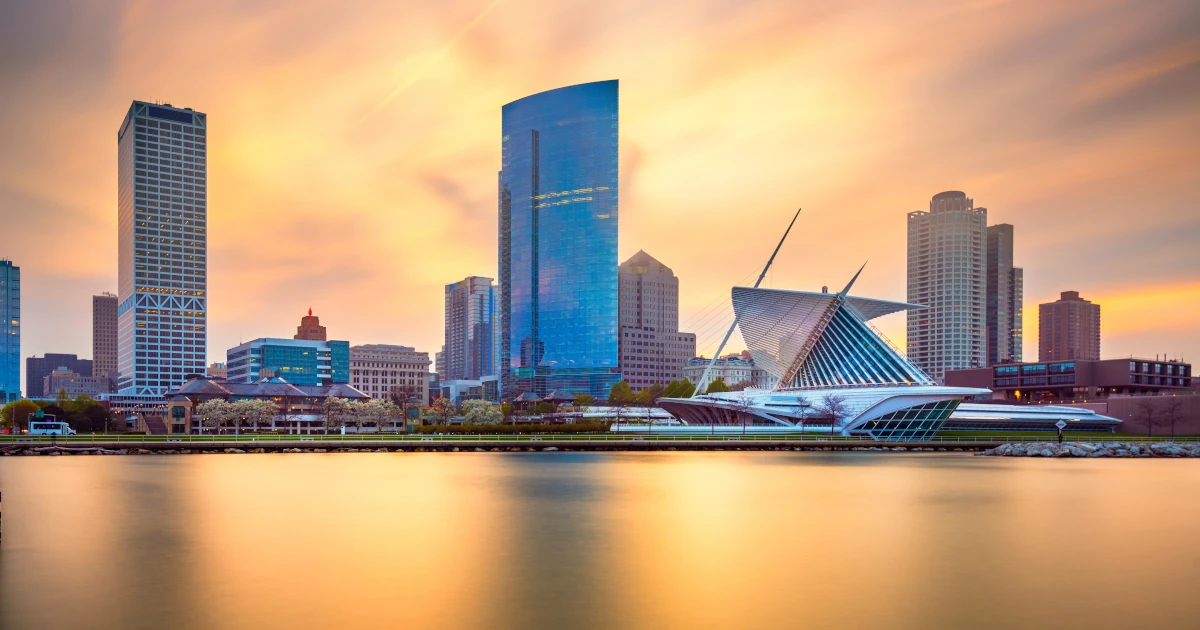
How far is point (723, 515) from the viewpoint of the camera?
115ft

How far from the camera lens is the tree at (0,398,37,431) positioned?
130 m

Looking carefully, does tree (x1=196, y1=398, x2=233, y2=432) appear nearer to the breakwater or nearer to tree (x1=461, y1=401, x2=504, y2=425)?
tree (x1=461, y1=401, x2=504, y2=425)

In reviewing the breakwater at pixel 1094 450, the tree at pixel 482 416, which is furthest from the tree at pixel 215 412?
the breakwater at pixel 1094 450

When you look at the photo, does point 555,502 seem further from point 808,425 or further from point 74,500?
point 808,425

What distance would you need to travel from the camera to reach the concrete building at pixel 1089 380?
136m

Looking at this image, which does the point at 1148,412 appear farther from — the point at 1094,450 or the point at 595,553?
the point at 595,553

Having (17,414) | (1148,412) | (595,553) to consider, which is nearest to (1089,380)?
(1148,412)

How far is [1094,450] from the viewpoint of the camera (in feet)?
274

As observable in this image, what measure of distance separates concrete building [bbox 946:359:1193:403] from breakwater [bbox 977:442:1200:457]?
173 feet

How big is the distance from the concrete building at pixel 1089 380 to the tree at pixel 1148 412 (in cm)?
1165

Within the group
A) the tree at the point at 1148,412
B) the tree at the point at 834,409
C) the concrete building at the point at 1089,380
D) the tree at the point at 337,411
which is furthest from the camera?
the concrete building at the point at 1089,380

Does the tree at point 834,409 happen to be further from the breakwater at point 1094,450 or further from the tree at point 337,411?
the tree at point 337,411

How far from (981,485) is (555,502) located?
24693mm

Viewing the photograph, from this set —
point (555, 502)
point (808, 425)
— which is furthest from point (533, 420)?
point (555, 502)
